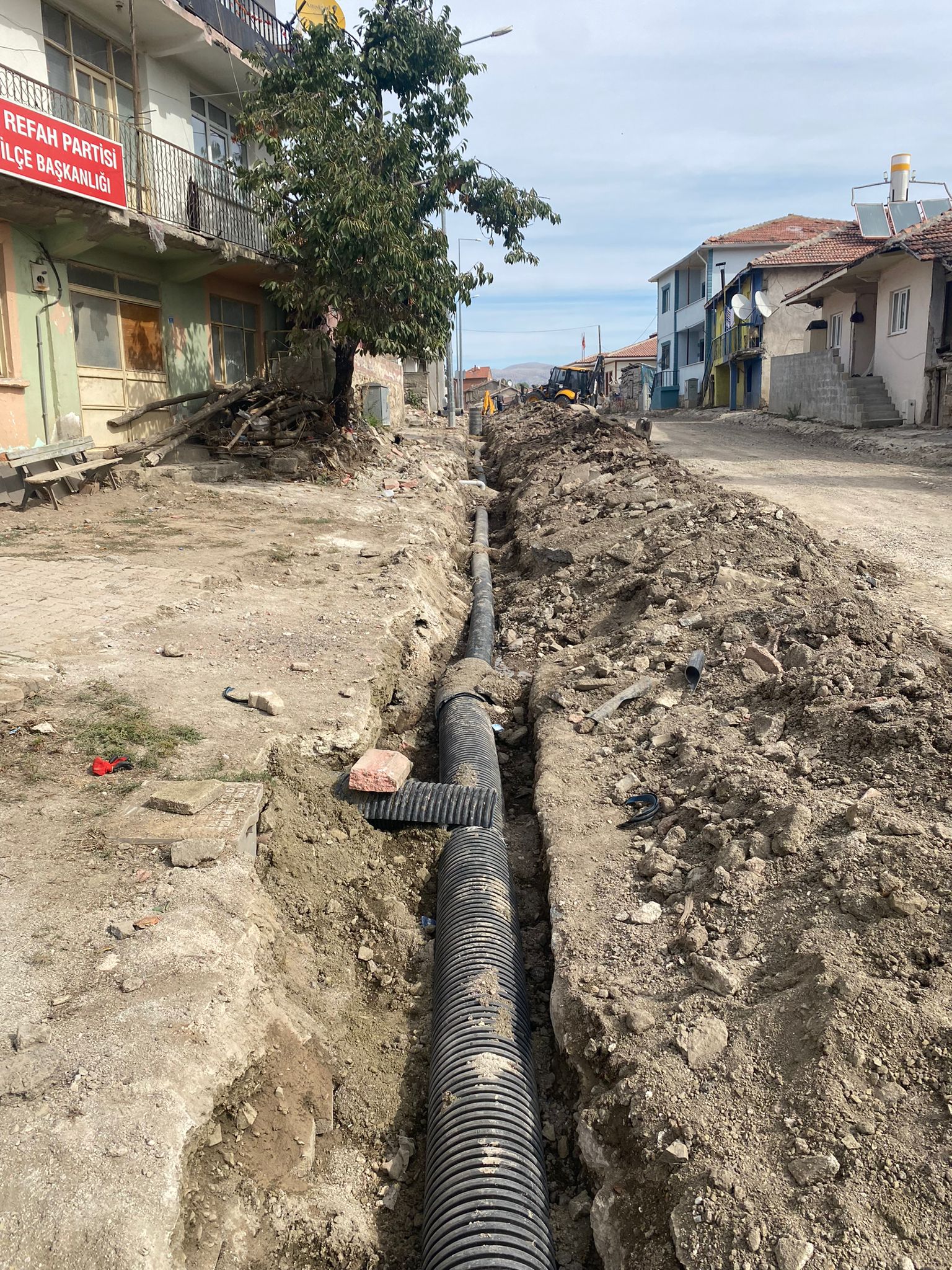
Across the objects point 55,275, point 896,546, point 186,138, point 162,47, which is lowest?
point 896,546

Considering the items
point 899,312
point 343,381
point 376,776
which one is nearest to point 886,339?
point 899,312

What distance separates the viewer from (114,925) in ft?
10.6

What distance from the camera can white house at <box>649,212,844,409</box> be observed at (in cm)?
3872

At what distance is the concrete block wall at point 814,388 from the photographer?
19969 millimetres

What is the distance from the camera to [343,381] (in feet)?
48.1

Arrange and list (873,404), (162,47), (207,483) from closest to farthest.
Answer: (207,483), (162,47), (873,404)

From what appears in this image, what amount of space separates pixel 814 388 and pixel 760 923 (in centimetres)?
2136

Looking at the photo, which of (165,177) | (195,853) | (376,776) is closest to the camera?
(195,853)

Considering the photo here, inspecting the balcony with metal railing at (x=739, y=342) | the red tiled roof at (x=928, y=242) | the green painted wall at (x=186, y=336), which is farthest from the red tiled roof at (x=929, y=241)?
the green painted wall at (x=186, y=336)

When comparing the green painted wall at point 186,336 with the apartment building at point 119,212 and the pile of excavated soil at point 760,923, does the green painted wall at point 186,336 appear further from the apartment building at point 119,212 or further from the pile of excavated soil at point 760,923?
the pile of excavated soil at point 760,923

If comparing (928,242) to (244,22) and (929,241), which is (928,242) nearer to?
(929,241)

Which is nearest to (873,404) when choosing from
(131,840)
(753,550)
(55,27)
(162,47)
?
(753,550)

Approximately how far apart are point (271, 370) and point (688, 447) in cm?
864

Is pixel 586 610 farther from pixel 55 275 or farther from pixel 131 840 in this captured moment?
pixel 55 275
